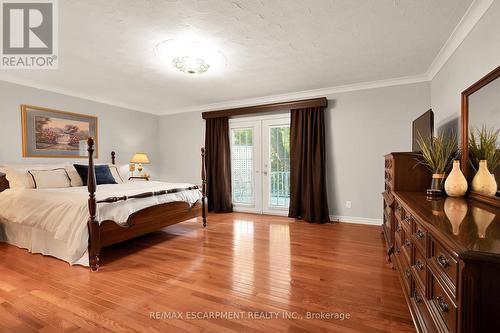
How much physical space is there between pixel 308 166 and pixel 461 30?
254 cm

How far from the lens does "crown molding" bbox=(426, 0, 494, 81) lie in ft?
6.48

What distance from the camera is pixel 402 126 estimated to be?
3777 millimetres

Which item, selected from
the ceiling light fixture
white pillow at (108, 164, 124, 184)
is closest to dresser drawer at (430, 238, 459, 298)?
the ceiling light fixture

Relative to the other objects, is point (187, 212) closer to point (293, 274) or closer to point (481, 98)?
point (293, 274)

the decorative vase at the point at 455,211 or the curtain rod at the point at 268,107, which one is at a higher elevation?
the curtain rod at the point at 268,107

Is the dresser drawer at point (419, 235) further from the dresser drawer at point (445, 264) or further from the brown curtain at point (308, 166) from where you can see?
the brown curtain at point (308, 166)

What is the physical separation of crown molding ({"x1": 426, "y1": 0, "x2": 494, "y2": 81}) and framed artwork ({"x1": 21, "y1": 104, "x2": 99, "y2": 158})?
5442mm

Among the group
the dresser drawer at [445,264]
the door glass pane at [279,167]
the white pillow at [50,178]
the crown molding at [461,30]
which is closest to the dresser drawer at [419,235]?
the dresser drawer at [445,264]

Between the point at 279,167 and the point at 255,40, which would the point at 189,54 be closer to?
the point at 255,40

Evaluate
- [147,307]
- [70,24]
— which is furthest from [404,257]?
[70,24]

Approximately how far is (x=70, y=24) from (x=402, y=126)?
4.35 m

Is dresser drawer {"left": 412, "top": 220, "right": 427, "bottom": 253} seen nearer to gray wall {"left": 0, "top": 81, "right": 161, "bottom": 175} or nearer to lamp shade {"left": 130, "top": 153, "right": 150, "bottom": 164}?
lamp shade {"left": 130, "top": 153, "right": 150, "bottom": 164}

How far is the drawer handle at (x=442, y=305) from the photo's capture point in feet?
3.31

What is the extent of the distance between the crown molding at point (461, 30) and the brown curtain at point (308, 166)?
1674 mm
